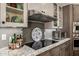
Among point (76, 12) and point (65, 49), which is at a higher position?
point (76, 12)

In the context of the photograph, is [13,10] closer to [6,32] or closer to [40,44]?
[6,32]

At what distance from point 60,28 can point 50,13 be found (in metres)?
0.25

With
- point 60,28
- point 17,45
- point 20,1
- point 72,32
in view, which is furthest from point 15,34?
point 72,32

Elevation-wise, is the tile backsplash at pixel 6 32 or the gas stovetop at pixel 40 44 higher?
the tile backsplash at pixel 6 32

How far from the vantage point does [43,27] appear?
183cm

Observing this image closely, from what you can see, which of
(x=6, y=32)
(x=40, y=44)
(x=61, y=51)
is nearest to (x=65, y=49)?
(x=61, y=51)

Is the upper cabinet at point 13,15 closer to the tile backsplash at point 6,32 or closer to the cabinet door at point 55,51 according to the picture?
the tile backsplash at point 6,32

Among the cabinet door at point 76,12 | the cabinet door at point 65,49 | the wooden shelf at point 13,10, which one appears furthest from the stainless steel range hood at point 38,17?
the cabinet door at point 65,49

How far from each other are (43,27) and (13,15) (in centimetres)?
45

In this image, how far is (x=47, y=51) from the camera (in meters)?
1.75

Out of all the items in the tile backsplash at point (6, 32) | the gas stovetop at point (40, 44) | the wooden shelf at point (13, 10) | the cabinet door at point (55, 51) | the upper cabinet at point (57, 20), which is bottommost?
the cabinet door at point (55, 51)

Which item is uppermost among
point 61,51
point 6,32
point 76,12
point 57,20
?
point 76,12

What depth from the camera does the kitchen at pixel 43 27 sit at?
1785 mm

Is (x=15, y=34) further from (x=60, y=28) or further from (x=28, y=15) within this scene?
(x=60, y=28)
